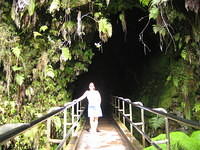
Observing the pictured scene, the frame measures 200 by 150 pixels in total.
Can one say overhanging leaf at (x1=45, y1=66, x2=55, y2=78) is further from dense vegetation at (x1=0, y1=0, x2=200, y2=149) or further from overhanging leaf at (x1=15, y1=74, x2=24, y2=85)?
overhanging leaf at (x1=15, y1=74, x2=24, y2=85)

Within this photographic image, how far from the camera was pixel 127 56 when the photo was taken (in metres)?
13.4

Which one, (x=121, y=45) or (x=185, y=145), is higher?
(x=121, y=45)

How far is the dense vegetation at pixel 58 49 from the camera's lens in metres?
6.25

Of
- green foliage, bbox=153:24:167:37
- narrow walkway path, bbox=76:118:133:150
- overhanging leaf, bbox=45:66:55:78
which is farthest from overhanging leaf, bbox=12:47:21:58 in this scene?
green foliage, bbox=153:24:167:37

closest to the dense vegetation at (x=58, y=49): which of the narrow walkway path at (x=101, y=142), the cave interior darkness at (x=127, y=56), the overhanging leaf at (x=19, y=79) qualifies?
the overhanging leaf at (x=19, y=79)

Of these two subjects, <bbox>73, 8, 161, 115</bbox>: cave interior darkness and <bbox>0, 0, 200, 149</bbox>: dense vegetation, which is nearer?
<bbox>0, 0, 200, 149</bbox>: dense vegetation

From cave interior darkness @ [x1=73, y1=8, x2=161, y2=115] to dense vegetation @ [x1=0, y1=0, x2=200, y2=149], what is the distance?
143 centimetres

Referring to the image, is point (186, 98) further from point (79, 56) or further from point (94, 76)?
point (94, 76)

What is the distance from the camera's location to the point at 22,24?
6621mm

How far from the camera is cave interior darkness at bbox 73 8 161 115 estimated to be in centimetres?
995

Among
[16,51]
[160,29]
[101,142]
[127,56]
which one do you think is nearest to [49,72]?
[16,51]

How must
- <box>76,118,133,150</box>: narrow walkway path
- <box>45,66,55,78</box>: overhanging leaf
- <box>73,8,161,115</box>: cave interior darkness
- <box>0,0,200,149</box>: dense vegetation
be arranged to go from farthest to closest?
1. <box>73,8,161,115</box>: cave interior darkness
2. <box>45,66,55,78</box>: overhanging leaf
3. <box>0,0,200,149</box>: dense vegetation
4. <box>76,118,133,150</box>: narrow walkway path

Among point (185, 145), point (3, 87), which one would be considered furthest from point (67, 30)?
point (185, 145)

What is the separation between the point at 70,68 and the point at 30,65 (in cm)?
147
